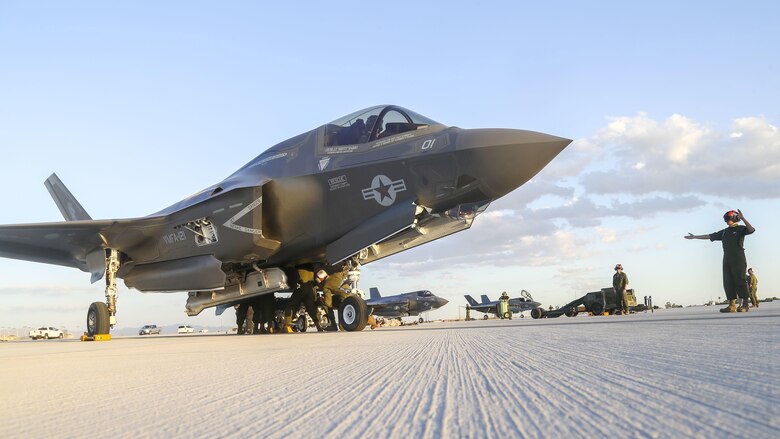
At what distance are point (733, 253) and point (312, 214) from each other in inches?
282

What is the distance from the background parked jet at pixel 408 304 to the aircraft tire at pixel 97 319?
19.6m

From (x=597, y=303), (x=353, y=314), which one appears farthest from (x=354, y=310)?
(x=597, y=303)

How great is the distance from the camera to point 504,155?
26.0ft

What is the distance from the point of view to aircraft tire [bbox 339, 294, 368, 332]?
34.0 ft

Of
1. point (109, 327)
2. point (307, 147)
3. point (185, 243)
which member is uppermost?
point (307, 147)

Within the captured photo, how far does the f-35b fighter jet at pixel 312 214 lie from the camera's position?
8.39 metres

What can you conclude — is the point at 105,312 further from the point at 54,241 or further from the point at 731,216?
the point at 731,216

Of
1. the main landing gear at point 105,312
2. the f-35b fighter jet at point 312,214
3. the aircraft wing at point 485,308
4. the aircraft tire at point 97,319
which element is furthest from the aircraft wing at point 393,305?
the aircraft tire at point 97,319

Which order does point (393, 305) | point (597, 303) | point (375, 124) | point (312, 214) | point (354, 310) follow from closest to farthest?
point (375, 124) < point (312, 214) < point (354, 310) < point (597, 303) < point (393, 305)

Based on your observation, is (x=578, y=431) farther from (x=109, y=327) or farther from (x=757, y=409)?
(x=109, y=327)

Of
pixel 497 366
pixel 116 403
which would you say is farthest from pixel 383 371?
pixel 116 403

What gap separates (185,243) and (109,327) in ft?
7.01

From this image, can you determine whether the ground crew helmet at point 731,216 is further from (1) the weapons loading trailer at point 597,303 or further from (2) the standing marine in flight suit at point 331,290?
(1) the weapons loading trailer at point 597,303

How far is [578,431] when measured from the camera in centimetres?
133
